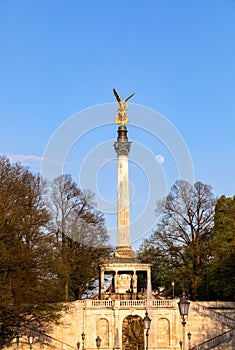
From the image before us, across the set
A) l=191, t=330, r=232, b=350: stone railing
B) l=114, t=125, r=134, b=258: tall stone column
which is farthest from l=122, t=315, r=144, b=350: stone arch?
l=114, t=125, r=134, b=258: tall stone column

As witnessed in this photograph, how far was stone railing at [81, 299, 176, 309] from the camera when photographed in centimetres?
5478

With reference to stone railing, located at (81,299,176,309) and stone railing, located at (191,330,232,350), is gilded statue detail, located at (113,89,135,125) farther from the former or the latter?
stone railing, located at (191,330,232,350)

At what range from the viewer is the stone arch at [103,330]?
54.3 metres

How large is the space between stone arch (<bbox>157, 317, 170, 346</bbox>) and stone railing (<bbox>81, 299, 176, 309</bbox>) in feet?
3.81

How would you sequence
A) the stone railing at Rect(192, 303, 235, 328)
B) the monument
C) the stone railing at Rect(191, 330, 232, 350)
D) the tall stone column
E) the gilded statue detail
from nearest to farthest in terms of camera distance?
the stone railing at Rect(191, 330, 232, 350) → the stone railing at Rect(192, 303, 235, 328) → the monument → the tall stone column → the gilded statue detail

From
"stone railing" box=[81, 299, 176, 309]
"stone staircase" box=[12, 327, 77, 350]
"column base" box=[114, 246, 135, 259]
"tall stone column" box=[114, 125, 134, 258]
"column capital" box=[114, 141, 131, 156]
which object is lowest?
"stone staircase" box=[12, 327, 77, 350]

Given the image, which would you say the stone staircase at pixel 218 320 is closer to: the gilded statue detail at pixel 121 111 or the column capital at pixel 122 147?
the column capital at pixel 122 147

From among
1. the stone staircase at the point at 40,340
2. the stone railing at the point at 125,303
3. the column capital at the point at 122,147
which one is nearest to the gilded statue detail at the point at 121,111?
the column capital at the point at 122,147

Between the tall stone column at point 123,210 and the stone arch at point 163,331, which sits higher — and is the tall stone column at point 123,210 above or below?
above

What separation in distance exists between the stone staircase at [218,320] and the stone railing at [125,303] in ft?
7.23

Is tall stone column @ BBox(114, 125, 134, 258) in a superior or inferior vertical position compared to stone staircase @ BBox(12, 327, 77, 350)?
superior

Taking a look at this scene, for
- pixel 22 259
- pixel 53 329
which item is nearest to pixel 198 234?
pixel 53 329

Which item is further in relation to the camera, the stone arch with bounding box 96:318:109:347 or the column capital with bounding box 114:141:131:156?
the column capital with bounding box 114:141:131:156

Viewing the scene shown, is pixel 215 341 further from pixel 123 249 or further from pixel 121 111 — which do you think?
pixel 121 111
